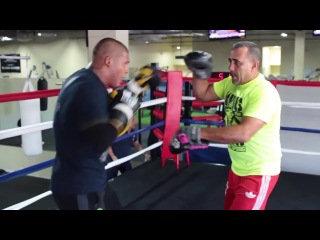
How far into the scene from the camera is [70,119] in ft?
3.83

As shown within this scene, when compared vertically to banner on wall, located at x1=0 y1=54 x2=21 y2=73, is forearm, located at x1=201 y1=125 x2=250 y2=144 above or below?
below

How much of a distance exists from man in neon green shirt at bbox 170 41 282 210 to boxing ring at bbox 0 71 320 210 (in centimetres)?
75

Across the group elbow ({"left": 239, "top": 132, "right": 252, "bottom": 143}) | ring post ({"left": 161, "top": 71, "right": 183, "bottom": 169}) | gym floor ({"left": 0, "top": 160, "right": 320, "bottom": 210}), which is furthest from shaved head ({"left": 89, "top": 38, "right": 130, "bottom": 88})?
ring post ({"left": 161, "top": 71, "right": 183, "bottom": 169})

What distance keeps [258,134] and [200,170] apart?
157cm

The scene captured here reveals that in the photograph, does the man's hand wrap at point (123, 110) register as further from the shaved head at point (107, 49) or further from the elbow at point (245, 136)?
the elbow at point (245, 136)

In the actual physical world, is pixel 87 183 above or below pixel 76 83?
below

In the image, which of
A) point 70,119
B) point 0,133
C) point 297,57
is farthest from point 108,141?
point 297,57

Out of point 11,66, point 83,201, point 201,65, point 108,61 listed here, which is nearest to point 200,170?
point 201,65

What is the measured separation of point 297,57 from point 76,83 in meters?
11.2

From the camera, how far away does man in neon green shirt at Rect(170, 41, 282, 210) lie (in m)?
1.48

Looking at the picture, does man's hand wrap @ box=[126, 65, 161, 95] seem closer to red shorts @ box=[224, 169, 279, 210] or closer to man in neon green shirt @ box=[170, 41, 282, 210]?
man in neon green shirt @ box=[170, 41, 282, 210]

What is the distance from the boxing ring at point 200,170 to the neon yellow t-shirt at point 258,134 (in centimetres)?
79

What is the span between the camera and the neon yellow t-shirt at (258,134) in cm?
152
